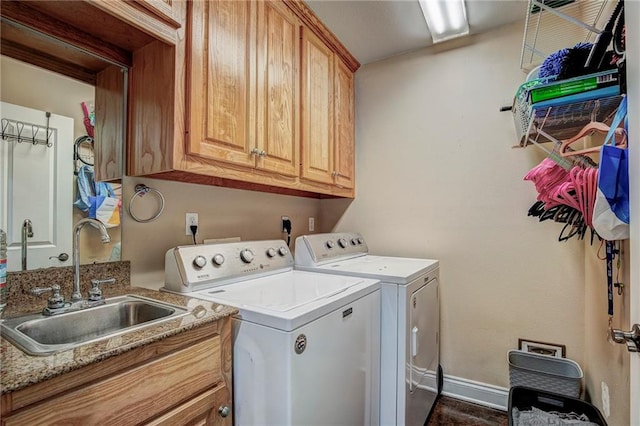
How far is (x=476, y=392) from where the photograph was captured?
208 cm

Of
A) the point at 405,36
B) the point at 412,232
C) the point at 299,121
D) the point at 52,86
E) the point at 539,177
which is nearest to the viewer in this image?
the point at 52,86

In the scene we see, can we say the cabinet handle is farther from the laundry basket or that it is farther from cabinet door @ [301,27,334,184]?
the laundry basket

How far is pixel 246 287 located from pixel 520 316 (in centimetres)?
173

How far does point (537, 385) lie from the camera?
1.74 metres

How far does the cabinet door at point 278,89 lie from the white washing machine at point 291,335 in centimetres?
51

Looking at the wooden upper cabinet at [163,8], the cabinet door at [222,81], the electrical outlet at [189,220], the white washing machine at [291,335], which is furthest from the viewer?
the electrical outlet at [189,220]

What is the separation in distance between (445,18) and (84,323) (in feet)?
7.92

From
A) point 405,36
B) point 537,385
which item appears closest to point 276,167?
point 405,36

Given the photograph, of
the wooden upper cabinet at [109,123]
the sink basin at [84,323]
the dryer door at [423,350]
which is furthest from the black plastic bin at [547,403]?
the wooden upper cabinet at [109,123]

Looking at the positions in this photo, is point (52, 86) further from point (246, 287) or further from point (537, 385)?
point (537, 385)

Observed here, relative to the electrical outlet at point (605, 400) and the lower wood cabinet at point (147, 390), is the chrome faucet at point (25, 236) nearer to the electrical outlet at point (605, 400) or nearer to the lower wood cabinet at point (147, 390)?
the lower wood cabinet at point (147, 390)

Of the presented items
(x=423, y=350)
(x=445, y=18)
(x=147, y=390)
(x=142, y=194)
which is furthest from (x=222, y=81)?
Answer: (x=423, y=350)

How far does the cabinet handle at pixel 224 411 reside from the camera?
39.9 inches

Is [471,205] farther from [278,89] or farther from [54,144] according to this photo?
[54,144]
